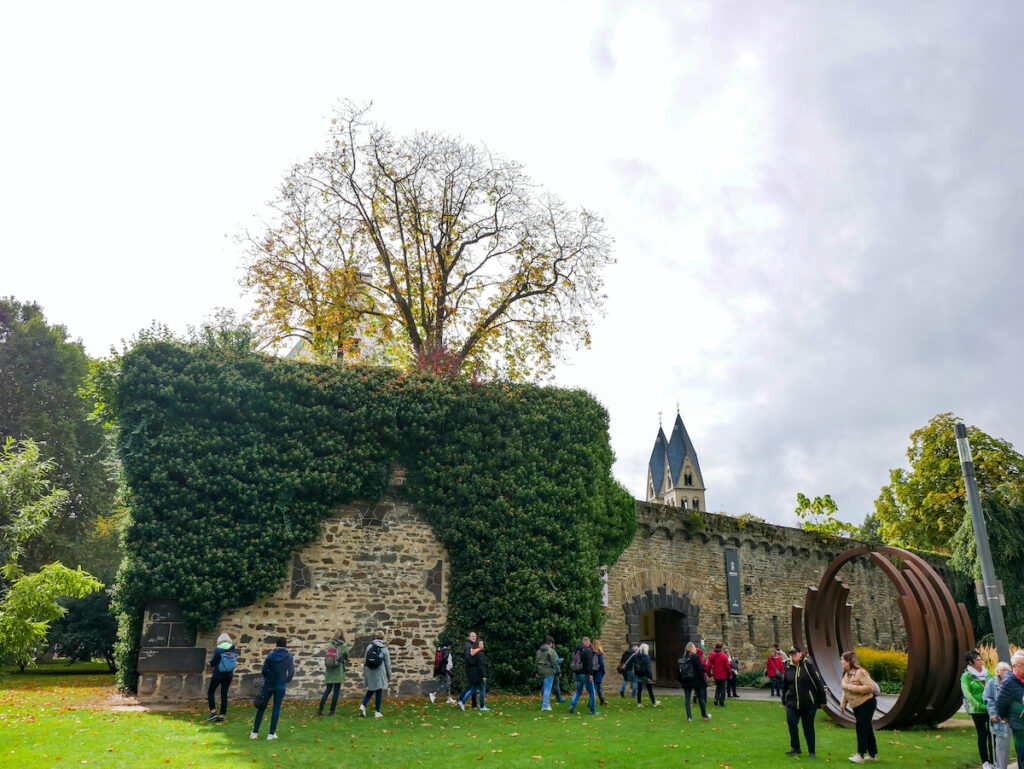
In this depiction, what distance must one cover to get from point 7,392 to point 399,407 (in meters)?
20.3

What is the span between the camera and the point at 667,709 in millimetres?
13727

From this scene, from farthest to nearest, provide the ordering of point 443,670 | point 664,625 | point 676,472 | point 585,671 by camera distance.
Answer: point 676,472, point 664,625, point 443,670, point 585,671

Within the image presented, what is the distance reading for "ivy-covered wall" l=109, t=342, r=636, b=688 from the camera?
13062mm

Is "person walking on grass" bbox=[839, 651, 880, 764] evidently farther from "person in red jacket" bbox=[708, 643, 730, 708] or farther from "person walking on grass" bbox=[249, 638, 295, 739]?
"person walking on grass" bbox=[249, 638, 295, 739]

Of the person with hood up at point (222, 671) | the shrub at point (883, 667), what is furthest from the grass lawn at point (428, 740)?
the shrub at point (883, 667)

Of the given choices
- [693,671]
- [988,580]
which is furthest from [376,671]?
[988,580]

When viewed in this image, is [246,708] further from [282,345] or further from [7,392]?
[7,392]

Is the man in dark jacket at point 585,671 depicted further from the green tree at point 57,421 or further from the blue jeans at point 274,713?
the green tree at point 57,421

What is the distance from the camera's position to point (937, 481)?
113ft

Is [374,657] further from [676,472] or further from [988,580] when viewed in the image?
[676,472]

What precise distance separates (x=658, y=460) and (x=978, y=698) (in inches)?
2415

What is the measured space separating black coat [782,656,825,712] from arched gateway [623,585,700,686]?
9717mm

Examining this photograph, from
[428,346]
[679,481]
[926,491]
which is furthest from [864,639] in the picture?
[679,481]

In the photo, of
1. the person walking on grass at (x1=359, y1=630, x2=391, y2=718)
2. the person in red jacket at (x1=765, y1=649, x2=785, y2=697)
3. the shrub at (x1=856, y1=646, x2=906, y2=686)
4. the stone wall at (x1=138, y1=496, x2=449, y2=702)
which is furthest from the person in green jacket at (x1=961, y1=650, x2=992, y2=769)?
the shrub at (x1=856, y1=646, x2=906, y2=686)
